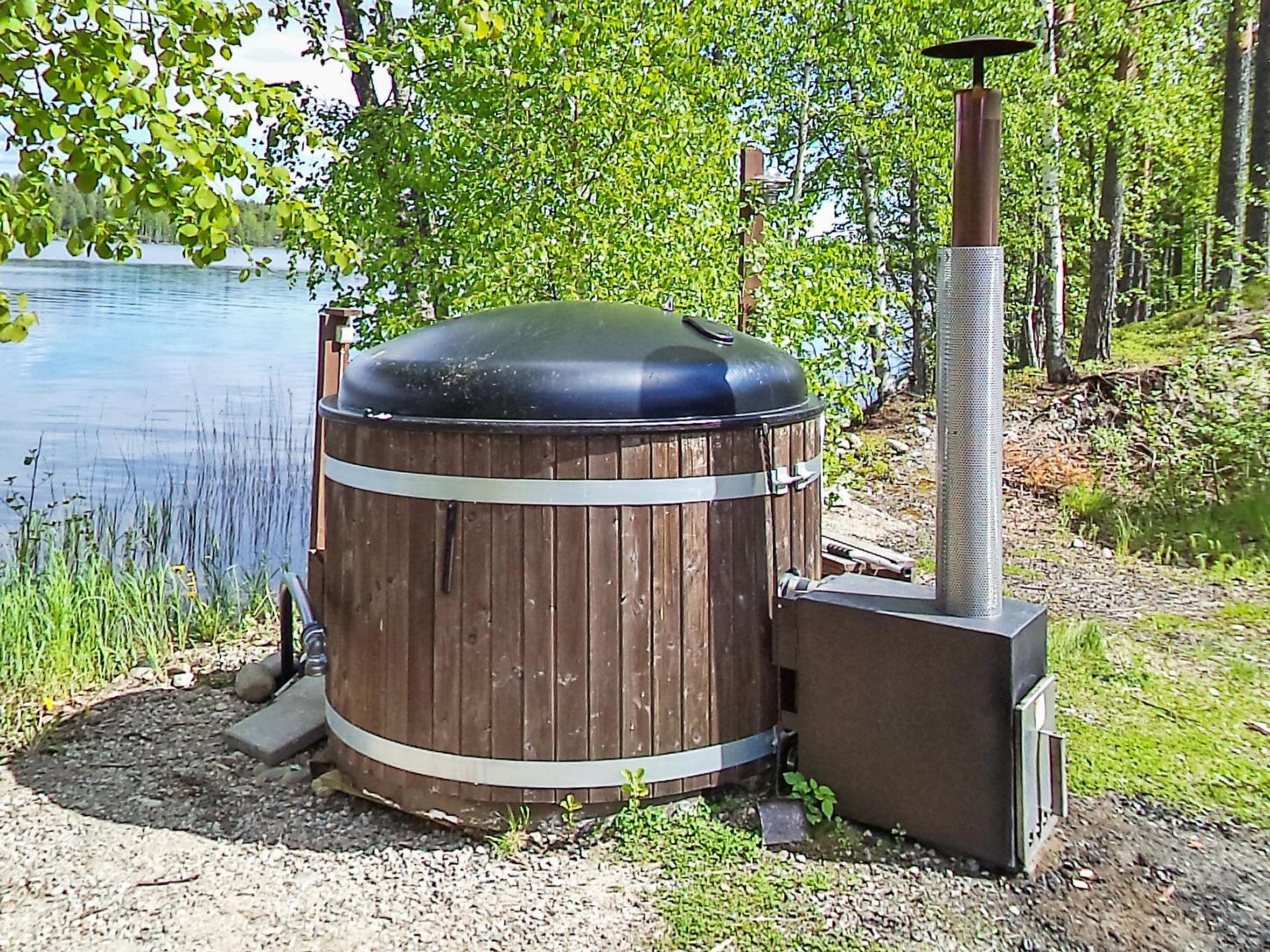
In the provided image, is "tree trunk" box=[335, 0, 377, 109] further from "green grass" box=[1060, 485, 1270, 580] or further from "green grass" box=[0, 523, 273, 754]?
"green grass" box=[1060, 485, 1270, 580]

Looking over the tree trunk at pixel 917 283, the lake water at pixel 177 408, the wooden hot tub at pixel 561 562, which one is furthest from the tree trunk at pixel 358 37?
the tree trunk at pixel 917 283

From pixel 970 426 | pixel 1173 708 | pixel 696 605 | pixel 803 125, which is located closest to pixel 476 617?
pixel 696 605

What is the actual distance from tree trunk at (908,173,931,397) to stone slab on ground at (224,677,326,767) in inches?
363

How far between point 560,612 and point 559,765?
435 mm

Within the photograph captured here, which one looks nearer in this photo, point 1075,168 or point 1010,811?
point 1010,811

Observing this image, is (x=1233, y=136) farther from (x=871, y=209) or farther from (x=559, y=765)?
(x=559, y=765)

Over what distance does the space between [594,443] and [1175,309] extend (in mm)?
15956

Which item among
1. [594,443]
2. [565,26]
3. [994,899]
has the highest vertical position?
[565,26]

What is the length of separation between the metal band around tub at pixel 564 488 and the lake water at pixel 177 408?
105cm

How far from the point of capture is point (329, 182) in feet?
21.7

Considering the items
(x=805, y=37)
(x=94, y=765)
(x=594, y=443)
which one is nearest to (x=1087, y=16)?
(x=805, y=37)

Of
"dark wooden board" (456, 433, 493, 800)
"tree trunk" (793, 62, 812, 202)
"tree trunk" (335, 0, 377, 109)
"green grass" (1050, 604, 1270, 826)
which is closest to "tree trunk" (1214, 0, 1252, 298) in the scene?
"tree trunk" (793, 62, 812, 202)

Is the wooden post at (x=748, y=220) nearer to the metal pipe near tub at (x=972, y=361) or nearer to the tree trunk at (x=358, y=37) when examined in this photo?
the tree trunk at (x=358, y=37)

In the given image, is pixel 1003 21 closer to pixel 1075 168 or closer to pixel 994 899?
pixel 1075 168
